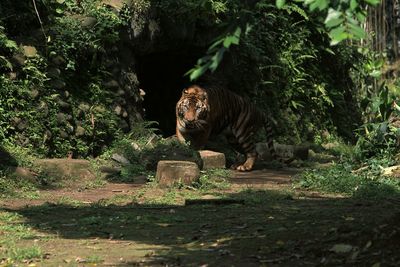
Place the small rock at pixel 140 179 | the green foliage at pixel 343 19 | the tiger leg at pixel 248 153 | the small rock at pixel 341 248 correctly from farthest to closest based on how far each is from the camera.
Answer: the tiger leg at pixel 248 153
the small rock at pixel 140 179
the small rock at pixel 341 248
the green foliage at pixel 343 19

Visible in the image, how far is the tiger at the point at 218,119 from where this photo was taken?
12.0m

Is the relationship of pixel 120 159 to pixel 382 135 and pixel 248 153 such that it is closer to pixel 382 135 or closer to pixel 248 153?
pixel 248 153

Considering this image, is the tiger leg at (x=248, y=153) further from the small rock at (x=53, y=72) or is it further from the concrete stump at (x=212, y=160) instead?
the small rock at (x=53, y=72)

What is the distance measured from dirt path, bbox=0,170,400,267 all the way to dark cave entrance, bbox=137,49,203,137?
609 cm

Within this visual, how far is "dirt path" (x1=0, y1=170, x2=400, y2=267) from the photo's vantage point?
4836mm

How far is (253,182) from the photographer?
397 inches

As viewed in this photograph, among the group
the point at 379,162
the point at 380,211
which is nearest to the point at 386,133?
the point at 379,162

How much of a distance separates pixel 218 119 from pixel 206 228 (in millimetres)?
6518

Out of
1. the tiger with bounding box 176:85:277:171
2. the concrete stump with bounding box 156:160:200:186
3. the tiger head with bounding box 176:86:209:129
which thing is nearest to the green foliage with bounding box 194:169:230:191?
the concrete stump with bounding box 156:160:200:186

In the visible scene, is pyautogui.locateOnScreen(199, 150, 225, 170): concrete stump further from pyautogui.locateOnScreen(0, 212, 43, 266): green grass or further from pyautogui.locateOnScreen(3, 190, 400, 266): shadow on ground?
pyautogui.locateOnScreen(0, 212, 43, 266): green grass

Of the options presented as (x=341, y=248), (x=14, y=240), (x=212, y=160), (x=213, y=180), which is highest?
(x=341, y=248)

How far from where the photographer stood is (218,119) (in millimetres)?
12602

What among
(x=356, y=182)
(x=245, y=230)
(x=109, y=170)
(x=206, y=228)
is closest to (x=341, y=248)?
(x=245, y=230)

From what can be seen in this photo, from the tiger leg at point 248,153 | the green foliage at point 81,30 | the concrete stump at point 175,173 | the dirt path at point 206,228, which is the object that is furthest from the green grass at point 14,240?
the tiger leg at point 248,153
